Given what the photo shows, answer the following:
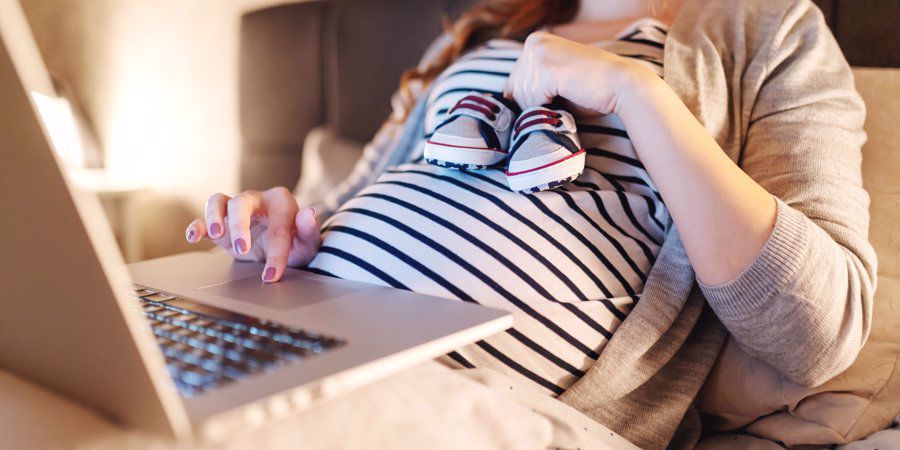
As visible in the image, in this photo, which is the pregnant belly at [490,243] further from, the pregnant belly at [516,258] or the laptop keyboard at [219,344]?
the laptop keyboard at [219,344]

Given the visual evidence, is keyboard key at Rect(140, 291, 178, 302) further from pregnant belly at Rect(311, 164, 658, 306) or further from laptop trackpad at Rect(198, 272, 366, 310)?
pregnant belly at Rect(311, 164, 658, 306)

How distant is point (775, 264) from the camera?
24.4 inches

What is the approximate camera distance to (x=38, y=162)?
1.13 ft

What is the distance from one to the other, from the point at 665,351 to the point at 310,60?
146 centimetres

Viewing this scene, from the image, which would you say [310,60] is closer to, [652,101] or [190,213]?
[190,213]

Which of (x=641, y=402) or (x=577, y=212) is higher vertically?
(x=577, y=212)

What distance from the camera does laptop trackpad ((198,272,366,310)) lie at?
591mm

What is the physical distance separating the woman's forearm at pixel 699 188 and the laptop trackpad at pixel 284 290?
0.34 m

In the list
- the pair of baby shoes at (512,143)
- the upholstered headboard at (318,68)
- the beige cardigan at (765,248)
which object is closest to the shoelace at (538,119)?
the pair of baby shoes at (512,143)

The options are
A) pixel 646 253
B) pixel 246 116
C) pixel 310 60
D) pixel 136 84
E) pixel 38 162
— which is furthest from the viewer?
pixel 136 84

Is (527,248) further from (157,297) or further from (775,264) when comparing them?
(157,297)

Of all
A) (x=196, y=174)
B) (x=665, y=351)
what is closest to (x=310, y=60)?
(x=196, y=174)

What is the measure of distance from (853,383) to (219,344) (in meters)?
0.65

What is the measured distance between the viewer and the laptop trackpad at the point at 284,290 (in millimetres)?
591
